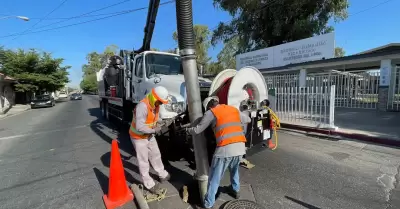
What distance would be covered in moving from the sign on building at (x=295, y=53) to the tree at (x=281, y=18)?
11.5 feet

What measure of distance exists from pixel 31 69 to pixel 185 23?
106 ft

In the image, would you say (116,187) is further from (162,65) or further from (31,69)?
(31,69)

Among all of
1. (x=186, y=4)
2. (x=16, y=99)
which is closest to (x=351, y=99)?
(x=186, y=4)

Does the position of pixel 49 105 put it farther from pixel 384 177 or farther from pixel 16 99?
pixel 384 177

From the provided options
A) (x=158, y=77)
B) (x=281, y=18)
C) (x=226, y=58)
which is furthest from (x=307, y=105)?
(x=226, y=58)

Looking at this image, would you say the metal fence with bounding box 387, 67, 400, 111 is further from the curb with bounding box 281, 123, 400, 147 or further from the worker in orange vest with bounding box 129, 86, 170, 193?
the worker in orange vest with bounding box 129, 86, 170, 193

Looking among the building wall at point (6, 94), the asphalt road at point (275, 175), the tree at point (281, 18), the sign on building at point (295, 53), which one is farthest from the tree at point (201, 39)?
the asphalt road at point (275, 175)

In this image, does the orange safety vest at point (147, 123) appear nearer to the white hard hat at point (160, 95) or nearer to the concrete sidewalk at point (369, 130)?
the white hard hat at point (160, 95)

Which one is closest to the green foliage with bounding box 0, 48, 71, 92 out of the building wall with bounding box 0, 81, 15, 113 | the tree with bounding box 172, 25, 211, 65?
the building wall with bounding box 0, 81, 15, 113

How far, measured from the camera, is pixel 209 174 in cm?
318

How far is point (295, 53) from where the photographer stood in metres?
14.0

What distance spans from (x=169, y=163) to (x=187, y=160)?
0.42 m

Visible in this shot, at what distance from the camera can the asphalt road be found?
3.39 meters

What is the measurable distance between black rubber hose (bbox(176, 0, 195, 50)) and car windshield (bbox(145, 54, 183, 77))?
319cm
